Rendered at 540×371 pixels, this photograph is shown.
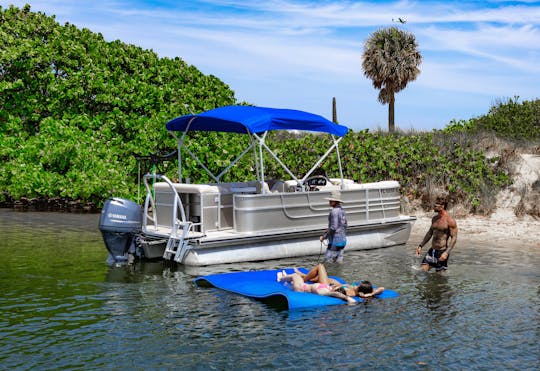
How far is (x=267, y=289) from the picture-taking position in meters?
12.3

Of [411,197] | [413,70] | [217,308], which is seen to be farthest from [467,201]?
[413,70]

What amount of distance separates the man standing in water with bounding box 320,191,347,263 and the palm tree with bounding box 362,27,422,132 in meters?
31.9

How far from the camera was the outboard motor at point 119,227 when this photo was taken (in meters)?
14.7

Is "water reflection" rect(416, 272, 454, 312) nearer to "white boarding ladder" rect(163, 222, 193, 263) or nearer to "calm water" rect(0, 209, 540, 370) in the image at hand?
"calm water" rect(0, 209, 540, 370)

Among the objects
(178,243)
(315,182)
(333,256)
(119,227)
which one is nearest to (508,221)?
(315,182)

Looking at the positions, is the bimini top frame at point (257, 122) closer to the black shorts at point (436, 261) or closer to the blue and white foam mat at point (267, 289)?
the blue and white foam mat at point (267, 289)

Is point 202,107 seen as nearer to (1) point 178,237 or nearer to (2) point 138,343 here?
(1) point 178,237

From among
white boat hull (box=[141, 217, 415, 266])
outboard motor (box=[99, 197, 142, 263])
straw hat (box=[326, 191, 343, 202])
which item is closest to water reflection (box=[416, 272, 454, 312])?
straw hat (box=[326, 191, 343, 202])

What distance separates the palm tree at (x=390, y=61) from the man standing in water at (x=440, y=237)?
109ft

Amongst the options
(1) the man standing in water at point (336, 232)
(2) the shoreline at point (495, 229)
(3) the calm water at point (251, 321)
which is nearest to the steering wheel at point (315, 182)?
(1) the man standing in water at point (336, 232)

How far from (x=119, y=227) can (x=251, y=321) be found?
16.7 ft

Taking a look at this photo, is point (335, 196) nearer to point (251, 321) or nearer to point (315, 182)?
point (315, 182)

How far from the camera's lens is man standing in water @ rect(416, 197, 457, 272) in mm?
13537

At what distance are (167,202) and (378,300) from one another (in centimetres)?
599
